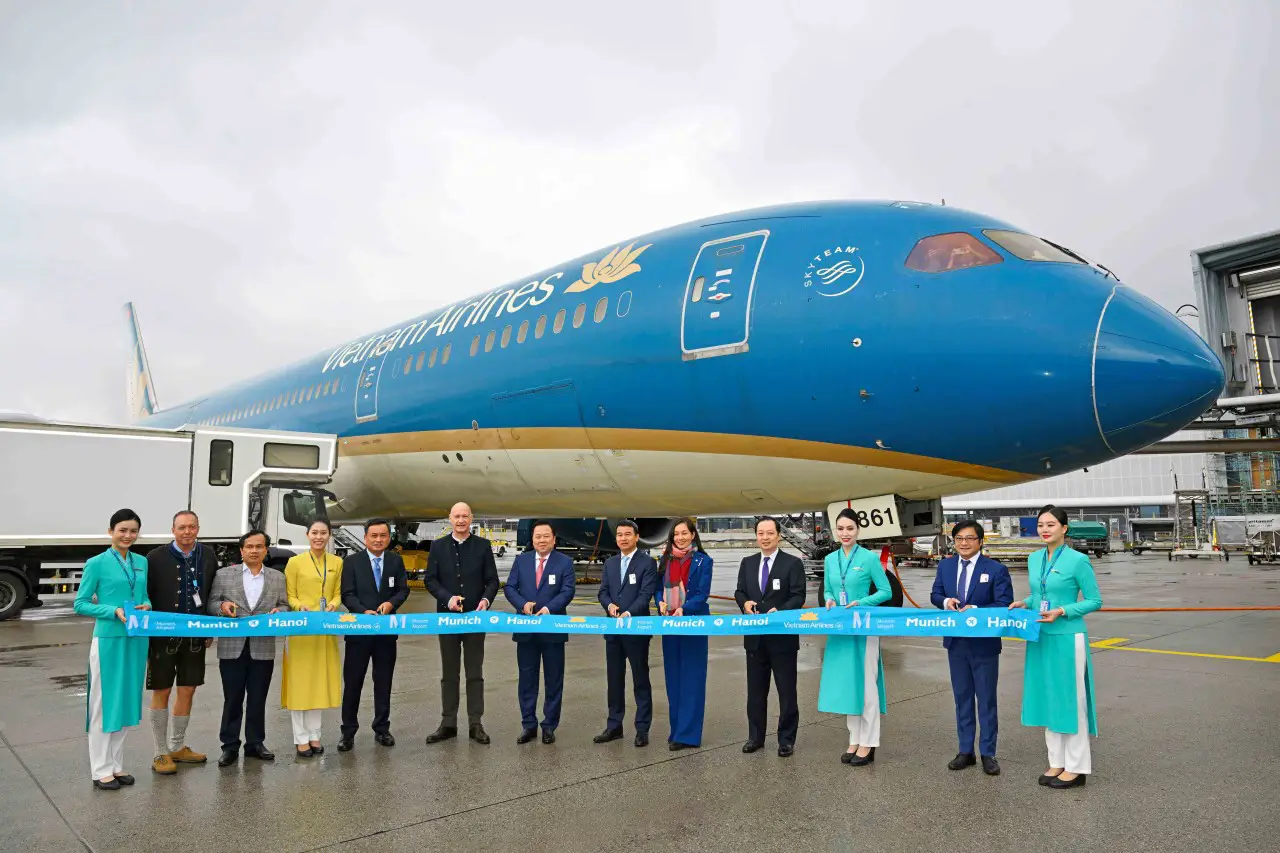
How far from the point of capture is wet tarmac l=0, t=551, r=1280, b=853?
368 cm

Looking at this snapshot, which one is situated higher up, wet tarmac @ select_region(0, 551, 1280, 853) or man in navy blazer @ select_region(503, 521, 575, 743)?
A: man in navy blazer @ select_region(503, 521, 575, 743)

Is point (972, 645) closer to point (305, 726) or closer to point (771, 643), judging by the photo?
point (771, 643)

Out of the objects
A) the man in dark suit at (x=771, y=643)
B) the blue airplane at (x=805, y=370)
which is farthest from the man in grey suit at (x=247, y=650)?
the blue airplane at (x=805, y=370)

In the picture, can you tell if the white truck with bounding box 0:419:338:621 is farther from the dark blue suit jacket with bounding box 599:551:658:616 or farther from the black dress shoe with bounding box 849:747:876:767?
the black dress shoe with bounding box 849:747:876:767

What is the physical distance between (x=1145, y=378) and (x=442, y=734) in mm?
5418

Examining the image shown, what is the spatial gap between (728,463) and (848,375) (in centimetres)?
149

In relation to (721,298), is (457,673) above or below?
below

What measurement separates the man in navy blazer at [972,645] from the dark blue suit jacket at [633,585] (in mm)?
1735

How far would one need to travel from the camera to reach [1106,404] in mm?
6414

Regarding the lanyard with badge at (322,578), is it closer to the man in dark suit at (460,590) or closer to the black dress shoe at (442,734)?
the man in dark suit at (460,590)

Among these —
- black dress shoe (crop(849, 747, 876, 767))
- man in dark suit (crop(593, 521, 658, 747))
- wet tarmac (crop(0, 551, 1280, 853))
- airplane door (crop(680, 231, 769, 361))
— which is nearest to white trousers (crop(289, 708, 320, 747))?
wet tarmac (crop(0, 551, 1280, 853))

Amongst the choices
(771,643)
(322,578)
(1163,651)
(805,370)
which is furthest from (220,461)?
(1163,651)

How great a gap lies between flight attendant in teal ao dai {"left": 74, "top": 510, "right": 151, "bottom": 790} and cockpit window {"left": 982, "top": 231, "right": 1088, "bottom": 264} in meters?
6.69

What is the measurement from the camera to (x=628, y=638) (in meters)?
5.67
